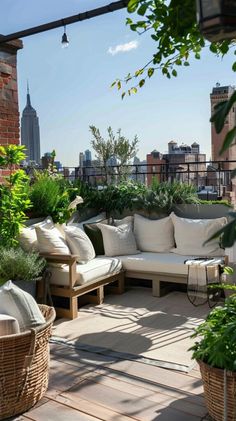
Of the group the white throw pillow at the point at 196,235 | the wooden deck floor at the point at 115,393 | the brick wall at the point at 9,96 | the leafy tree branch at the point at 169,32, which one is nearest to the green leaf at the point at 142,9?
the leafy tree branch at the point at 169,32

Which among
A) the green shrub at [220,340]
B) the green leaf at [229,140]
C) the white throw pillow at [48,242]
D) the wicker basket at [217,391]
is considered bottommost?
the wicker basket at [217,391]

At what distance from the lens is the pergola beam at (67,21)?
4.41m

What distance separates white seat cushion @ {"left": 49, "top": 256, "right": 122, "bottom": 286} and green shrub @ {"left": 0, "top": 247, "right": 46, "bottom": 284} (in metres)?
0.42

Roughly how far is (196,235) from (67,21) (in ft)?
10.1

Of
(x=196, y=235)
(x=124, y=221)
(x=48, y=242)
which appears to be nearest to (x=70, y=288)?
(x=48, y=242)

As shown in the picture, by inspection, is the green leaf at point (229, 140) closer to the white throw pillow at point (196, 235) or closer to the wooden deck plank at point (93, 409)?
the wooden deck plank at point (93, 409)

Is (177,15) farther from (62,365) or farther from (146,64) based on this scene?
(62,365)

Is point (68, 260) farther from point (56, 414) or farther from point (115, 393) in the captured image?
point (56, 414)

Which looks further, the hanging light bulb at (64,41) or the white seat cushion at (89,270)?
the hanging light bulb at (64,41)

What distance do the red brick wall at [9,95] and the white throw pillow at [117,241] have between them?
1.46m

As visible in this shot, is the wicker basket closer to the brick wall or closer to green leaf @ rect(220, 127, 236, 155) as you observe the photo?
green leaf @ rect(220, 127, 236, 155)

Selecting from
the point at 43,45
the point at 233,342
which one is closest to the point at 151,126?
the point at 43,45

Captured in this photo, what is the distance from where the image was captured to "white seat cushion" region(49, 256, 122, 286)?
403 centimetres

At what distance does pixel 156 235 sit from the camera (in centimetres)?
510
